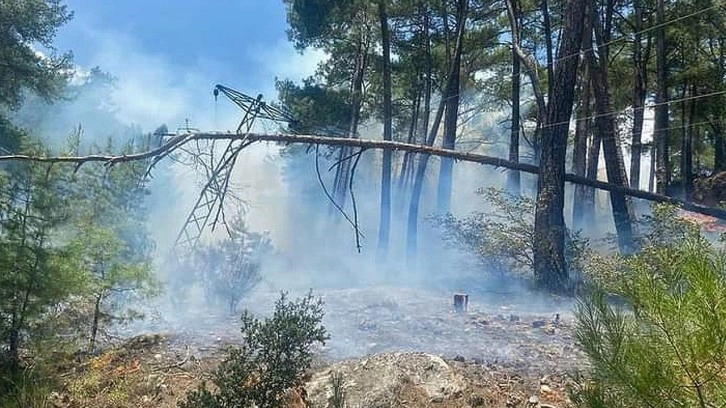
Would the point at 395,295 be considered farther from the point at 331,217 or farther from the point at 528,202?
the point at 331,217

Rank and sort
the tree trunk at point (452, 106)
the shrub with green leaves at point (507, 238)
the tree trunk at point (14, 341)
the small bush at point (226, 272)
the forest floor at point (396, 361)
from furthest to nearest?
the tree trunk at point (452, 106), the shrub with green leaves at point (507, 238), the small bush at point (226, 272), the tree trunk at point (14, 341), the forest floor at point (396, 361)

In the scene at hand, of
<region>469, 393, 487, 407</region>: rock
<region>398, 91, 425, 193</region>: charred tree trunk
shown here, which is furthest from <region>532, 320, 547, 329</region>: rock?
<region>398, 91, 425, 193</region>: charred tree trunk

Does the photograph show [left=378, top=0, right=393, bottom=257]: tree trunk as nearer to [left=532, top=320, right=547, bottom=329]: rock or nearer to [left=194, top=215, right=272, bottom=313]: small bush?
[left=194, top=215, right=272, bottom=313]: small bush

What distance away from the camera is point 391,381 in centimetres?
405

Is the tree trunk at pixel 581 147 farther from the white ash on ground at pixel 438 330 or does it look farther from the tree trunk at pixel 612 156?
the white ash on ground at pixel 438 330

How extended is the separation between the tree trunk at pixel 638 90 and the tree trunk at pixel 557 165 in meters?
7.82

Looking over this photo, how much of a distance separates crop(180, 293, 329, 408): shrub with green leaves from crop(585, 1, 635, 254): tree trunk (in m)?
6.51

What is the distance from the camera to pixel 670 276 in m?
1.94

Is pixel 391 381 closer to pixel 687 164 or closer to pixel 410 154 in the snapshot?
pixel 410 154

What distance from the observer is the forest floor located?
4.03 meters

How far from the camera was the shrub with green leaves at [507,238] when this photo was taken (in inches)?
328

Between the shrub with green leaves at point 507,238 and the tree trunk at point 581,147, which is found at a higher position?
the tree trunk at point 581,147

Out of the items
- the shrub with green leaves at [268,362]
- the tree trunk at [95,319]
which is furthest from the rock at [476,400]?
the tree trunk at [95,319]

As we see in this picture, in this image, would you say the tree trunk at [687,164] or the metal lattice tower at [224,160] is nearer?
the metal lattice tower at [224,160]
